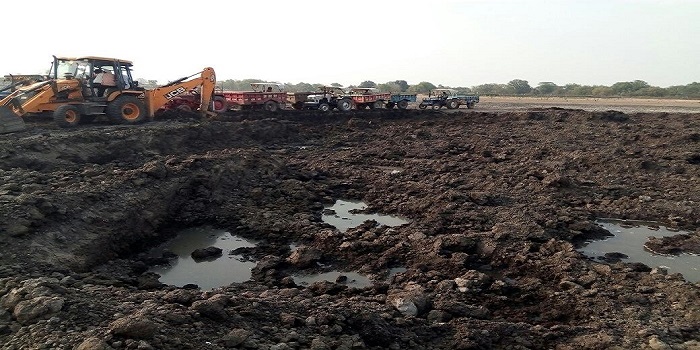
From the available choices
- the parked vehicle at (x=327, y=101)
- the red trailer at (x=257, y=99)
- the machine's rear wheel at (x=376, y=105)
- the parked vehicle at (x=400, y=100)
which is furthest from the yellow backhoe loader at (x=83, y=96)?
the parked vehicle at (x=400, y=100)

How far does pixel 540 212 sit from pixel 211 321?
6.32 m

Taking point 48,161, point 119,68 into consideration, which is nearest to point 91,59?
point 119,68

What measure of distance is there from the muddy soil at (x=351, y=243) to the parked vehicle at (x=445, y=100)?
16275 millimetres

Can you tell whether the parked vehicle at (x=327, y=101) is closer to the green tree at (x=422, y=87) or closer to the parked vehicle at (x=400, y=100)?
the parked vehicle at (x=400, y=100)

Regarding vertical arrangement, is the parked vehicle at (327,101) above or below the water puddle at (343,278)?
above

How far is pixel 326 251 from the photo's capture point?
24.0 feet

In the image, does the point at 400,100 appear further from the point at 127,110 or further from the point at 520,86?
the point at 520,86

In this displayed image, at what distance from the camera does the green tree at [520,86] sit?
81.9 meters

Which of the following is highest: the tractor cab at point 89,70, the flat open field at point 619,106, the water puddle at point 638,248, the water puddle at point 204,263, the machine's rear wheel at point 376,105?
the tractor cab at point 89,70

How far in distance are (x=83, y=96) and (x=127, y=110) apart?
1390 mm

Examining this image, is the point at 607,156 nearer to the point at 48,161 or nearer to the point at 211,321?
the point at 211,321

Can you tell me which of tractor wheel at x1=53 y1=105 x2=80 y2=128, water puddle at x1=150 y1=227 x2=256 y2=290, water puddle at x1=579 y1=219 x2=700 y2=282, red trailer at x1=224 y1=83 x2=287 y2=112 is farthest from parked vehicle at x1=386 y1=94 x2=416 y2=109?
water puddle at x1=150 y1=227 x2=256 y2=290

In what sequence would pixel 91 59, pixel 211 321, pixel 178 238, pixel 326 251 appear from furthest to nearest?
pixel 91 59
pixel 178 238
pixel 326 251
pixel 211 321

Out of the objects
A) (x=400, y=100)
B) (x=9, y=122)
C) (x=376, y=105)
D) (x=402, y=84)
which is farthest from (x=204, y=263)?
(x=402, y=84)
